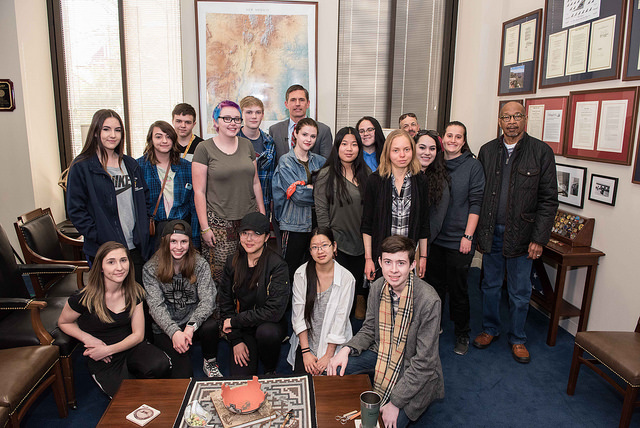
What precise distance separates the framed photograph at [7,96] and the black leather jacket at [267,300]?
9.56 ft

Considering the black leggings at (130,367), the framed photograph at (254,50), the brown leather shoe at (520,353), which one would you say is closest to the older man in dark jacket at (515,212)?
the brown leather shoe at (520,353)

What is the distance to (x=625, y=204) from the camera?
2896mm

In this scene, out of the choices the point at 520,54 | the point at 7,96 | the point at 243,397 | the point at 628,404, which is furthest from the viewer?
the point at 7,96

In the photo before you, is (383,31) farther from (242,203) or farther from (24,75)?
(24,75)

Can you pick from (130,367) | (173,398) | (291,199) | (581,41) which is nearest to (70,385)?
(130,367)

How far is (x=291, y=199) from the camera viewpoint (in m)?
3.11

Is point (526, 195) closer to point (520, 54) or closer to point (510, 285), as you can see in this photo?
point (510, 285)

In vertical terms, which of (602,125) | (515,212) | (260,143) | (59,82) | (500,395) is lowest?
(500,395)

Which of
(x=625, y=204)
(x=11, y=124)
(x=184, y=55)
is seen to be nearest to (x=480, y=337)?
(x=625, y=204)

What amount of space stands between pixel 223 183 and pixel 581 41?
2.78m

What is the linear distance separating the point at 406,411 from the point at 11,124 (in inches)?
167

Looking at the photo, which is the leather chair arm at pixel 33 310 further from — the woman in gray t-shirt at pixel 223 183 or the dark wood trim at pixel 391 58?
the dark wood trim at pixel 391 58

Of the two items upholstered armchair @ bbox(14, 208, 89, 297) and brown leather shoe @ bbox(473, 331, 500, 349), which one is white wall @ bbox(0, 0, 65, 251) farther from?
brown leather shoe @ bbox(473, 331, 500, 349)

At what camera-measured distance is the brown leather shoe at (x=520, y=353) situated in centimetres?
304
